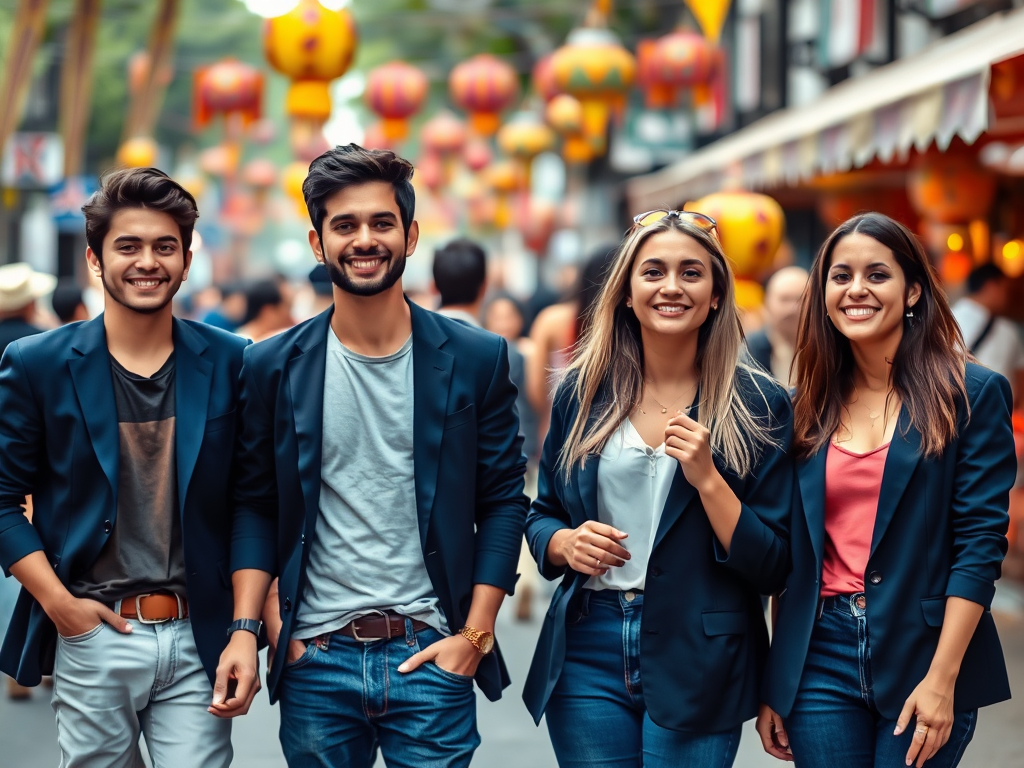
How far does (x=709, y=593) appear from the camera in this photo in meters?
3.21

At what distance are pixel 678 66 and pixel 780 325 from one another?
8.41 meters

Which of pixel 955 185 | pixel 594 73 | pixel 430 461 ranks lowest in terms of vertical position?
pixel 430 461

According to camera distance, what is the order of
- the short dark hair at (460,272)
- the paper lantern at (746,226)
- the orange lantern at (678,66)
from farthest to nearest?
the orange lantern at (678,66), the paper lantern at (746,226), the short dark hair at (460,272)

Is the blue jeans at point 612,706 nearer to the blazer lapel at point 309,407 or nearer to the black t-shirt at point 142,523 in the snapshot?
the blazer lapel at point 309,407

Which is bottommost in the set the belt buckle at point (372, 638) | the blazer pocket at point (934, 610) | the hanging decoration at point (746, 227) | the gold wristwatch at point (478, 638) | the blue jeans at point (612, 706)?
the blue jeans at point (612, 706)

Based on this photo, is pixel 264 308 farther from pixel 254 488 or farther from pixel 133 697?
pixel 133 697

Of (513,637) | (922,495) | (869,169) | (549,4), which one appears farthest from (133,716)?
(549,4)

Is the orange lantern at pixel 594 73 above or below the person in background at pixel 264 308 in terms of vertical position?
above

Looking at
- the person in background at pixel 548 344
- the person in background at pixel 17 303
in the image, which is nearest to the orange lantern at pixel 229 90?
the person in background at pixel 17 303

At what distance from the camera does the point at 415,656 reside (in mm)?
3191

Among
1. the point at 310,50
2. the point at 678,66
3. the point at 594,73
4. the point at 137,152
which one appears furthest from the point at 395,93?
the point at 137,152

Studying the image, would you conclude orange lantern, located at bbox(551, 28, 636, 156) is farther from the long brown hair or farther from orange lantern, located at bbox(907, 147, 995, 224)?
the long brown hair

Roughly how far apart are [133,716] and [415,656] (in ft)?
2.49

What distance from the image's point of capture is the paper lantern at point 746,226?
297 inches
